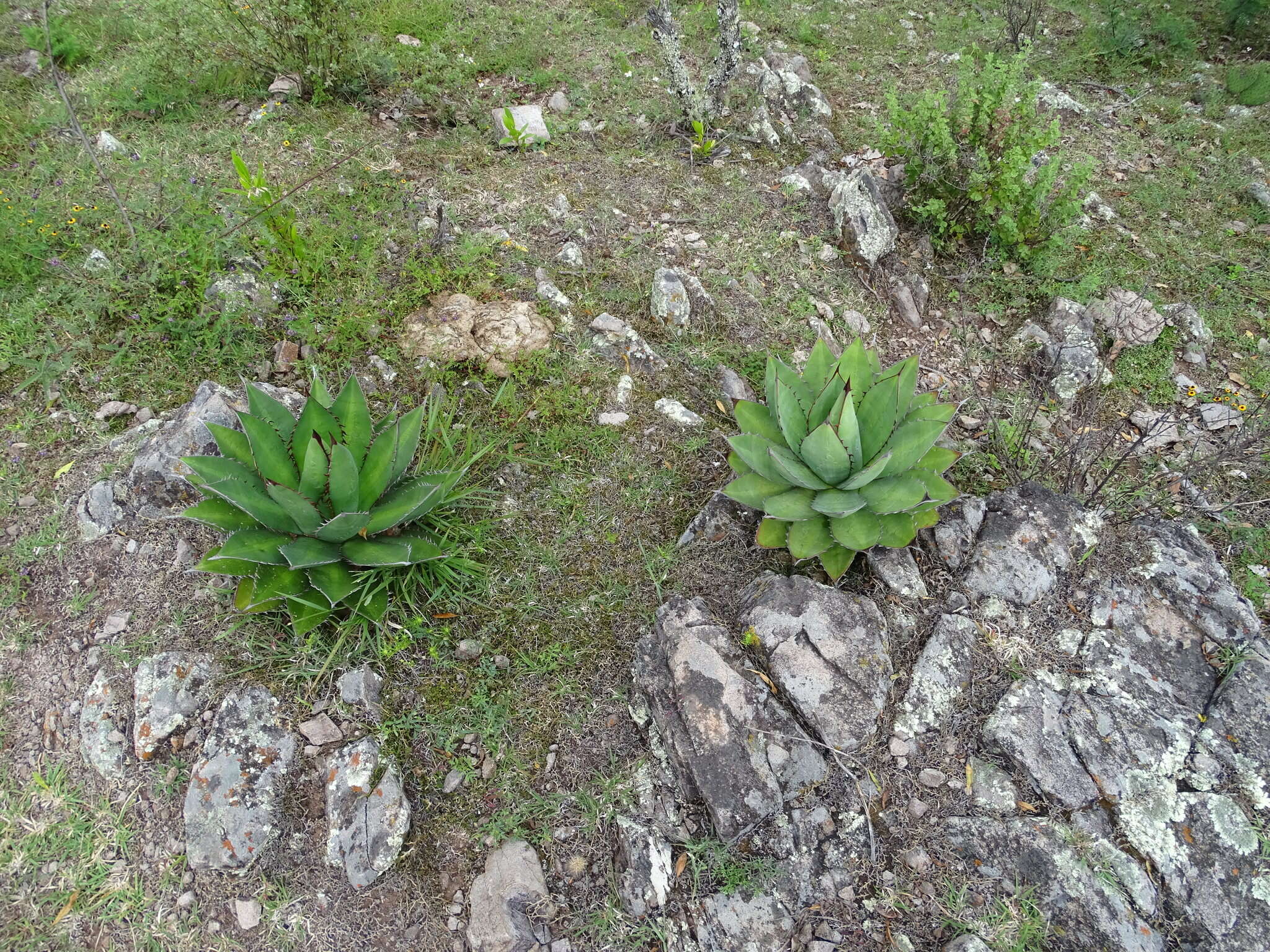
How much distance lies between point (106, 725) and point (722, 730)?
2.49 meters

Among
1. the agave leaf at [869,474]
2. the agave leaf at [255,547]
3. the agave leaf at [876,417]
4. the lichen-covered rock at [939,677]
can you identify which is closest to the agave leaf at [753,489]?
the agave leaf at [869,474]

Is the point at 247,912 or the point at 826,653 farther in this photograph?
the point at 826,653

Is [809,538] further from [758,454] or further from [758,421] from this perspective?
[758,421]

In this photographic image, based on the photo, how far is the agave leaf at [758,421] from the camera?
129 inches

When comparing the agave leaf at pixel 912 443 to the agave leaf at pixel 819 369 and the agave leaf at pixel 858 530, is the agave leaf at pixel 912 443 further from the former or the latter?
the agave leaf at pixel 819 369

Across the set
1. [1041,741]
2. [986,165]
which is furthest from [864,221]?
[1041,741]

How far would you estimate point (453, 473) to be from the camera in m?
3.29

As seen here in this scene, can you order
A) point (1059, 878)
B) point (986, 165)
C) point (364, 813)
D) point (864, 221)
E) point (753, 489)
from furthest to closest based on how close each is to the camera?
point (864, 221) → point (986, 165) → point (753, 489) → point (364, 813) → point (1059, 878)

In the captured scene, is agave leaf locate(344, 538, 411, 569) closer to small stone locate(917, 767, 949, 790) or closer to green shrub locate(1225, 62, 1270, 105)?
small stone locate(917, 767, 949, 790)

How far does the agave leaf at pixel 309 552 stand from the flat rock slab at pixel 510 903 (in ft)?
4.30

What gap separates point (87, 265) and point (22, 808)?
3056 mm

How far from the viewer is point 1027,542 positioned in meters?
3.18

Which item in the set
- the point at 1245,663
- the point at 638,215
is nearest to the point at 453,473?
the point at 638,215

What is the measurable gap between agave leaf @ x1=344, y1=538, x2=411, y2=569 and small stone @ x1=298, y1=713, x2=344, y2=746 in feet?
2.13
